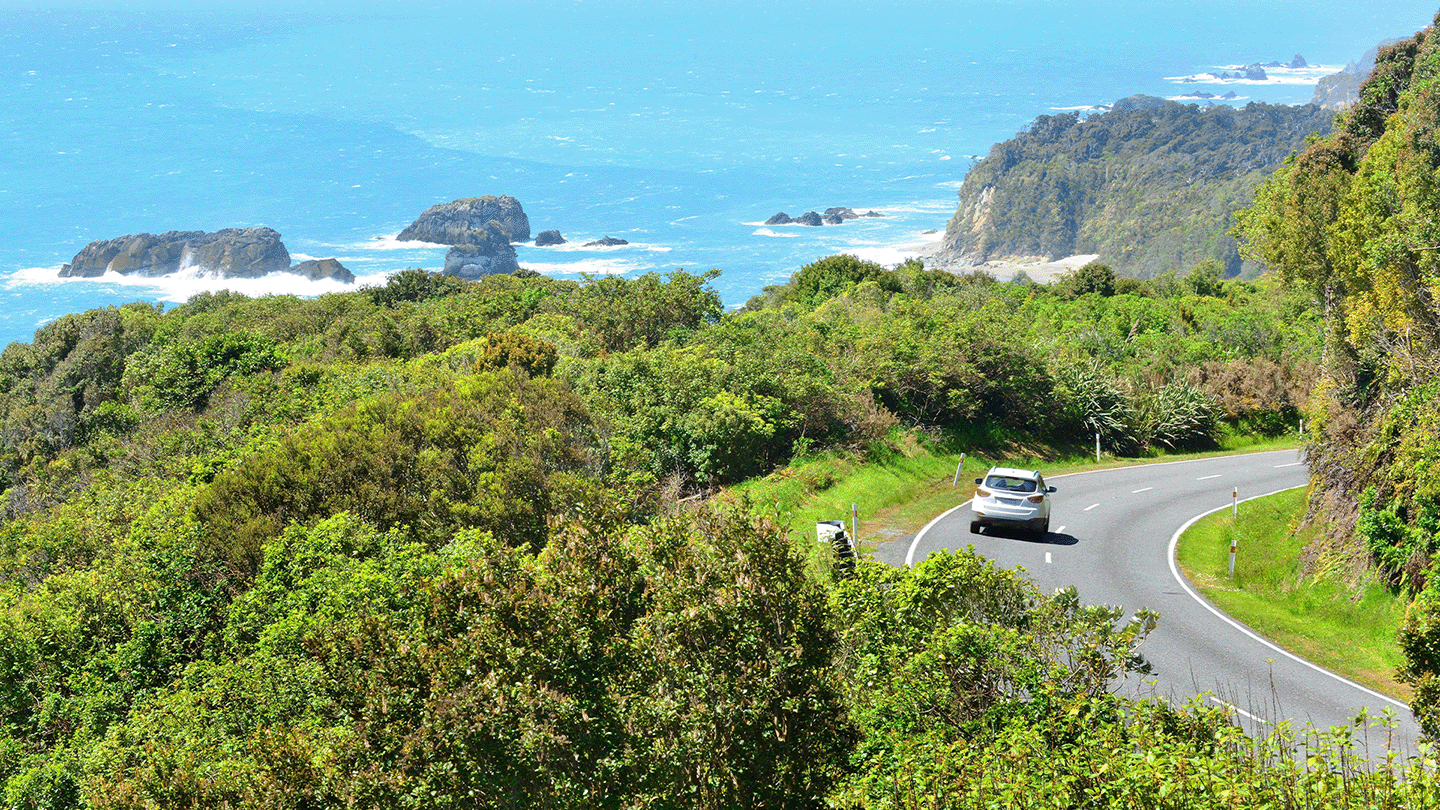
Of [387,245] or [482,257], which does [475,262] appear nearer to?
[482,257]

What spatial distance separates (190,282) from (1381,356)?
136630 millimetres

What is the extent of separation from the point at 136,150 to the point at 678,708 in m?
214

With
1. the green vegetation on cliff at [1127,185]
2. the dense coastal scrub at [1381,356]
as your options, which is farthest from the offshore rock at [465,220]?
the dense coastal scrub at [1381,356]

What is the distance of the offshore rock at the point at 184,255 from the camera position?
128625 mm

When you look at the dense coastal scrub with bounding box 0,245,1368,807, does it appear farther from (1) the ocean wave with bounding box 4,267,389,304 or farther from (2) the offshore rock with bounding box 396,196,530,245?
(2) the offshore rock with bounding box 396,196,530,245

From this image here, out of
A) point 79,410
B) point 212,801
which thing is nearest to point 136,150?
point 79,410

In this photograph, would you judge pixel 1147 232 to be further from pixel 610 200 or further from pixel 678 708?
pixel 678 708

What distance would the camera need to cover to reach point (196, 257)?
13488 centimetres

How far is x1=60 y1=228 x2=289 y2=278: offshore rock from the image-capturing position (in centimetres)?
12862

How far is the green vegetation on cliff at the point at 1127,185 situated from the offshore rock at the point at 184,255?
94320 mm

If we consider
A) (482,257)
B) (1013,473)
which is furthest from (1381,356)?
(482,257)

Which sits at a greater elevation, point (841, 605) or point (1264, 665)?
point (841, 605)

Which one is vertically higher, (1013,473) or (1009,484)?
(1013,473)

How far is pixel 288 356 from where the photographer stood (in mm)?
41625
